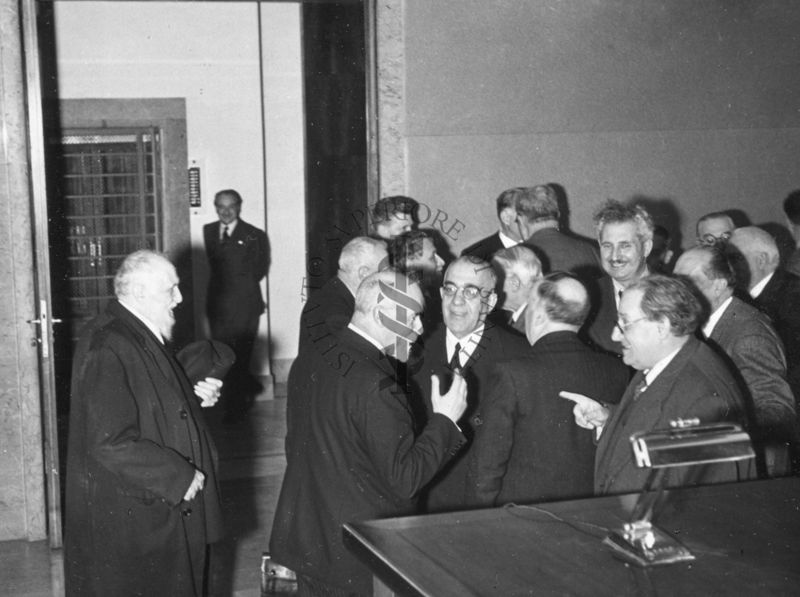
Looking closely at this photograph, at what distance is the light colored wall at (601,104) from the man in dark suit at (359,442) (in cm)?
279

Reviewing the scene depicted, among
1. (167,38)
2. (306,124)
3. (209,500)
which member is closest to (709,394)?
(209,500)

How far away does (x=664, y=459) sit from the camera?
6.73ft

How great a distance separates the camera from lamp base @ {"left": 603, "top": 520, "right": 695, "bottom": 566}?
6.77 feet

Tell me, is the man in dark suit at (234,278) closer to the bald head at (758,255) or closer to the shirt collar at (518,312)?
the shirt collar at (518,312)

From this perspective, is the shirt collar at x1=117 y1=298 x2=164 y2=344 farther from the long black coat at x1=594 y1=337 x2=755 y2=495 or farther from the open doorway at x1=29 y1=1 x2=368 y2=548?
the open doorway at x1=29 y1=1 x2=368 y2=548

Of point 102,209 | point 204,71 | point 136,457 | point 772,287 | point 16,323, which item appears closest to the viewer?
point 136,457

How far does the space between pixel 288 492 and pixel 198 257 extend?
228 inches

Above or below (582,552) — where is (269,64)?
above

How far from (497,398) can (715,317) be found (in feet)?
3.96

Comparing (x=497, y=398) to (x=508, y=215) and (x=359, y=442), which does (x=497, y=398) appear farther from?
(x=508, y=215)

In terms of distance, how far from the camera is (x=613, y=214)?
455 centimetres

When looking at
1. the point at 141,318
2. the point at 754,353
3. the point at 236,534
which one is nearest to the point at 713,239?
the point at 754,353

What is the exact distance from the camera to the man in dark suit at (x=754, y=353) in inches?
147

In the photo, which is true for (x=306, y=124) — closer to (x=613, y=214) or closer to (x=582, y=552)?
(x=613, y=214)
